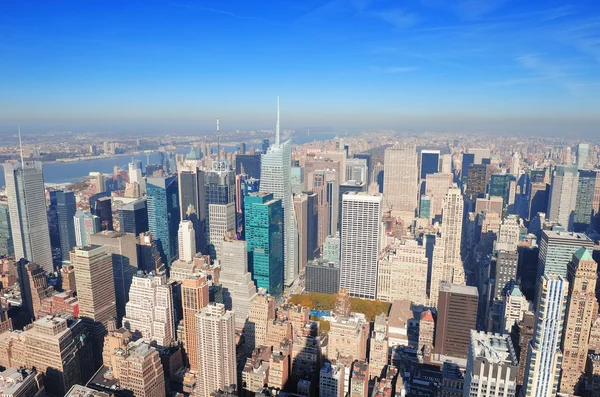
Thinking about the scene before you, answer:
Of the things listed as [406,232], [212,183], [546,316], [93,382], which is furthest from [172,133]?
[546,316]

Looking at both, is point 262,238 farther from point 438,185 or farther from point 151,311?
point 438,185

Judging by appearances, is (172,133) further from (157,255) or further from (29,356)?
(29,356)

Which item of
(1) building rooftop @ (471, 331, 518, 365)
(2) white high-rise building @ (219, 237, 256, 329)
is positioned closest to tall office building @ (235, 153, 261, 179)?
(2) white high-rise building @ (219, 237, 256, 329)

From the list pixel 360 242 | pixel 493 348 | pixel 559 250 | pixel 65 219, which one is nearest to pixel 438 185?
pixel 360 242

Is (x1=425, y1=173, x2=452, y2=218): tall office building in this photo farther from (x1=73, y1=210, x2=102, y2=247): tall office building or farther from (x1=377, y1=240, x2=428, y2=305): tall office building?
(x1=73, y1=210, x2=102, y2=247): tall office building

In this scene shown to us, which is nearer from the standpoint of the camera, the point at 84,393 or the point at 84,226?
the point at 84,393

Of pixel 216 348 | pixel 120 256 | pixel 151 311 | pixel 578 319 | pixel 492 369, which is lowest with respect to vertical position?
pixel 151 311
